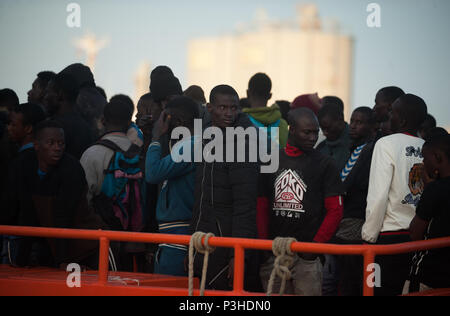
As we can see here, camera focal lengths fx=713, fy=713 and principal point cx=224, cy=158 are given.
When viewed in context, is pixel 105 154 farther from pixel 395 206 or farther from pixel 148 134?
pixel 395 206

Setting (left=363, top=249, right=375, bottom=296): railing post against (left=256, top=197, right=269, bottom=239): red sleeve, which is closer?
(left=363, top=249, right=375, bottom=296): railing post

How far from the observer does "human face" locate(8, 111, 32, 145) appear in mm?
7156

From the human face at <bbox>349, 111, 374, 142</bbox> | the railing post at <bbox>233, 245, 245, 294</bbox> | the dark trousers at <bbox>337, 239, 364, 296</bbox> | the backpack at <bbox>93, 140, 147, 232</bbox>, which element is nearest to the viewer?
the railing post at <bbox>233, 245, 245, 294</bbox>

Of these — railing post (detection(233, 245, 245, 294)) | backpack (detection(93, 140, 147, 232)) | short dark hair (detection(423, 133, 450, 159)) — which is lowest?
railing post (detection(233, 245, 245, 294))

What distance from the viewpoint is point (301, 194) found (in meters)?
5.76

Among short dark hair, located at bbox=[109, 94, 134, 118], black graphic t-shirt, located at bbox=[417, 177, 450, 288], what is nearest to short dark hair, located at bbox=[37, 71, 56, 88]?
short dark hair, located at bbox=[109, 94, 134, 118]

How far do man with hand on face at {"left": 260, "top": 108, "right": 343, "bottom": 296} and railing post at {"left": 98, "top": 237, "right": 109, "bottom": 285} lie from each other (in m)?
1.36

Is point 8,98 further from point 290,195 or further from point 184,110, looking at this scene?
point 290,195

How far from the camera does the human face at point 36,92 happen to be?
336 inches

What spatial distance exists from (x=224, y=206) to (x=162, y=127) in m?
0.96

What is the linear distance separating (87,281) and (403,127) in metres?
2.88

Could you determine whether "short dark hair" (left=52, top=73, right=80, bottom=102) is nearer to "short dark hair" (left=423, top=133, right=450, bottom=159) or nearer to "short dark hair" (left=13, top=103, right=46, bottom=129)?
"short dark hair" (left=13, top=103, right=46, bottom=129)
